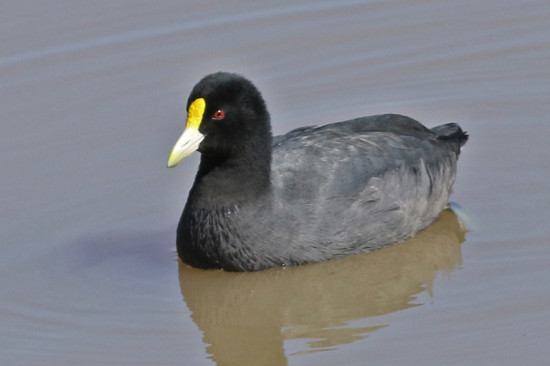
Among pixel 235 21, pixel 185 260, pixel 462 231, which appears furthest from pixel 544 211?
pixel 235 21

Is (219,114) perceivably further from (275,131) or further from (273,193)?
(275,131)

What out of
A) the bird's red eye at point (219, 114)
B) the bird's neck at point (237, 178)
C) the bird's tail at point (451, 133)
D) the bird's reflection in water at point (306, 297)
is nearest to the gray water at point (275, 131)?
the bird's reflection in water at point (306, 297)

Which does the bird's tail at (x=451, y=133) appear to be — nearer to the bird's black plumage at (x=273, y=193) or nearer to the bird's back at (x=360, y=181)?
the bird's back at (x=360, y=181)

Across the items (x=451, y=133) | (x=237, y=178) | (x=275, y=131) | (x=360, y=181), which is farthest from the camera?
(x=275, y=131)

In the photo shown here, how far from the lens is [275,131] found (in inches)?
452

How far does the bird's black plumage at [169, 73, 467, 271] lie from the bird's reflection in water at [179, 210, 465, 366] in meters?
0.11

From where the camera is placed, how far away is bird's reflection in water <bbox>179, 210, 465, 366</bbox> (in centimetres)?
847

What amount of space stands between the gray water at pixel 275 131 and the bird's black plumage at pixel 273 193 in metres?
0.20

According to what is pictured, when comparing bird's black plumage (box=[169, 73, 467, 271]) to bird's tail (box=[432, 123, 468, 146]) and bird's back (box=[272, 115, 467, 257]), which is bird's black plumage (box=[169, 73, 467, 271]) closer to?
bird's back (box=[272, 115, 467, 257])

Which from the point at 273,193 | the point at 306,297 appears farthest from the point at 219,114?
the point at 306,297

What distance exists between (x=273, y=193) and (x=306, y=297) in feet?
2.83

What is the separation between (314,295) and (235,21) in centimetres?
478

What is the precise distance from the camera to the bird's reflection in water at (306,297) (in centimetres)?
847

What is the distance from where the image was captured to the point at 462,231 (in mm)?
10016
